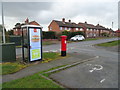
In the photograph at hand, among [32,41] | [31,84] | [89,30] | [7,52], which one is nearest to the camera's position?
[31,84]

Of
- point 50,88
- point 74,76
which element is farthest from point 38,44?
point 50,88

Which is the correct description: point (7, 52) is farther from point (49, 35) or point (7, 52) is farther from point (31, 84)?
point (49, 35)

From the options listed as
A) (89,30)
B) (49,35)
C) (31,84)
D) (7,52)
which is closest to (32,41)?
(7,52)

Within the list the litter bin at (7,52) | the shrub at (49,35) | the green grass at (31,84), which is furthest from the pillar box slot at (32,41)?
the shrub at (49,35)

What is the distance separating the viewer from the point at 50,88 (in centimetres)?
297

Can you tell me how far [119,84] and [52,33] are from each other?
939 inches

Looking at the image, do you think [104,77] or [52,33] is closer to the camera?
[104,77]

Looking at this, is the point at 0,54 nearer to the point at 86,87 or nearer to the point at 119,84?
the point at 86,87

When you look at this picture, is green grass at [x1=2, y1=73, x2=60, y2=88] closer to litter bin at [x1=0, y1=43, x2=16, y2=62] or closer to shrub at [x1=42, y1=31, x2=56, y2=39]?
litter bin at [x1=0, y1=43, x2=16, y2=62]

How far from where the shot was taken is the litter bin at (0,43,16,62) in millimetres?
5668

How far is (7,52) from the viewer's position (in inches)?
228

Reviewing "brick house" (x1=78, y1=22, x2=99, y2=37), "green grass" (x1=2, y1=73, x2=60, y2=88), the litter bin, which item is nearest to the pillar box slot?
the litter bin

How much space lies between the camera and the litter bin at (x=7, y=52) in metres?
5.67

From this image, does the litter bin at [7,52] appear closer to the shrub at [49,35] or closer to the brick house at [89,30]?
the shrub at [49,35]
